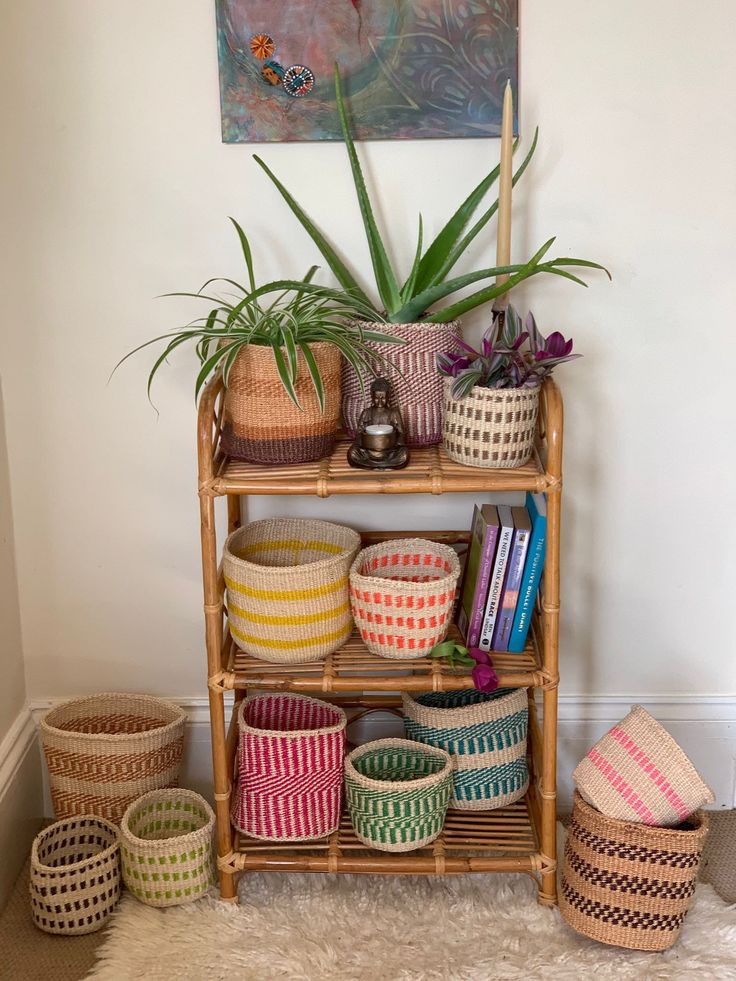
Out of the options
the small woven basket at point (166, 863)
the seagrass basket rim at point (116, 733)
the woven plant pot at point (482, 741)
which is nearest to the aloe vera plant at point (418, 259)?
the woven plant pot at point (482, 741)

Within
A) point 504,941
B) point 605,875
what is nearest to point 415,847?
point 504,941

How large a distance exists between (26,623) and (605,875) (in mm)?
1145

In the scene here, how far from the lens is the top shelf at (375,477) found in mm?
1580

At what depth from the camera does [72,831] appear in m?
1.86

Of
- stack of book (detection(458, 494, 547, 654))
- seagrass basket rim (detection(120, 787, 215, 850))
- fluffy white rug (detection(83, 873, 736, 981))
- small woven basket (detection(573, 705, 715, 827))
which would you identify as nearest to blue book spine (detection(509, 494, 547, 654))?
stack of book (detection(458, 494, 547, 654))

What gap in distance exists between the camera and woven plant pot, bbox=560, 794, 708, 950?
1639mm

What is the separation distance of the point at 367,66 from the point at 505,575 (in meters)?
0.86

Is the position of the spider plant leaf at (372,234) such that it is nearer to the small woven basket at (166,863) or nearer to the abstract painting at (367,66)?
the abstract painting at (367,66)

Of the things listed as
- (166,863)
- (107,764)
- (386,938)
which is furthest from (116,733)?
(386,938)

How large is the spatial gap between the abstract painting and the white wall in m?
0.03

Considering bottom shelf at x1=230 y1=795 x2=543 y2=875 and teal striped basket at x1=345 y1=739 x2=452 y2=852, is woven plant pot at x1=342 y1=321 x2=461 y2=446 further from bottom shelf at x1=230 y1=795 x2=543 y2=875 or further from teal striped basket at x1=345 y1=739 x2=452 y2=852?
bottom shelf at x1=230 y1=795 x2=543 y2=875

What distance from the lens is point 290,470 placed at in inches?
63.8

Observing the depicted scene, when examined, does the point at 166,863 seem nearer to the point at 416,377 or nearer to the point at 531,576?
the point at 531,576

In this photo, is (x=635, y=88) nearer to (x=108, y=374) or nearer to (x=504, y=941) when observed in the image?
(x=108, y=374)
